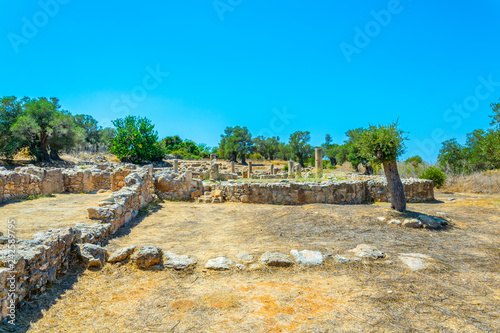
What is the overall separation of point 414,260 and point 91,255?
585 cm

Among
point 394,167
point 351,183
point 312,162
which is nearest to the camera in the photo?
point 394,167

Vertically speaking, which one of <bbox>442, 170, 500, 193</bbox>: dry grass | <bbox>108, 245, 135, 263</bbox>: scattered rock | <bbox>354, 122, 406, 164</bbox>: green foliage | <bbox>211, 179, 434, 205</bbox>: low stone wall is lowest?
<bbox>108, 245, 135, 263</bbox>: scattered rock

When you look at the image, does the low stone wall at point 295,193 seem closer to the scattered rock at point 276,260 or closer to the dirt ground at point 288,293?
the dirt ground at point 288,293

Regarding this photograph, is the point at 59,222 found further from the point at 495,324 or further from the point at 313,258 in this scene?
the point at 495,324

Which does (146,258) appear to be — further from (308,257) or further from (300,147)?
(300,147)

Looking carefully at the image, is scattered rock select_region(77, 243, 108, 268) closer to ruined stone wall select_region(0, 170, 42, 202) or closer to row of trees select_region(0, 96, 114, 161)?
ruined stone wall select_region(0, 170, 42, 202)

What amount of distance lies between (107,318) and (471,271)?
588 cm

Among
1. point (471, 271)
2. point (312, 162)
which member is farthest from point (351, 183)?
point (312, 162)

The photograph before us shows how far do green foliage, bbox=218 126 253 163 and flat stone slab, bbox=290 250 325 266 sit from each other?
154 feet

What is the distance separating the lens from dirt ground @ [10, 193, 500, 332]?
3.24 m

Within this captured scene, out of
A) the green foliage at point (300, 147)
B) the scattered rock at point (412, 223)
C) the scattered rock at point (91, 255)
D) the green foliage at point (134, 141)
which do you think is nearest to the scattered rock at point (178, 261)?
the scattered rock at point (91, 255)

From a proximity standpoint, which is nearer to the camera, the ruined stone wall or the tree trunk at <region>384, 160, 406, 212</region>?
the tree trunk at <region>384, 160, 406, 212</region>

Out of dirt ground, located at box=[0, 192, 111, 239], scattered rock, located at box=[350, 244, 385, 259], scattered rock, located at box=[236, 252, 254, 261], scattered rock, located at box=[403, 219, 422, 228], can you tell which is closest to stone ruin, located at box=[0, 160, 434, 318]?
scattered rock, located at box=[236, 252, 254, 261]

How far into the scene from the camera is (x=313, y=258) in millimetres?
5109
